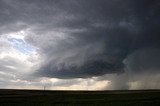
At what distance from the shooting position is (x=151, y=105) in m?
81.0

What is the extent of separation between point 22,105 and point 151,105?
130ft

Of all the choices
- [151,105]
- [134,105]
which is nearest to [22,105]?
[134,105]

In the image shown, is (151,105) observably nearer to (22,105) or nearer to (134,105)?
(134,105)

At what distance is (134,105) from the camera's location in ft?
265

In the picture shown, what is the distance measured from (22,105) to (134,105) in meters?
34.5

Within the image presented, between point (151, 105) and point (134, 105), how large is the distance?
524 centimetres

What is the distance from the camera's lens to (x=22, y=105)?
269 ft
